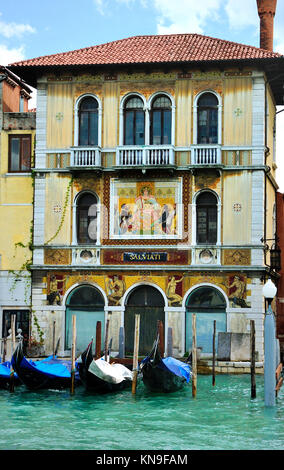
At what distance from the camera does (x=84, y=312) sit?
21.8 m

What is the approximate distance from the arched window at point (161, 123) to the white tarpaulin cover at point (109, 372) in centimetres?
611

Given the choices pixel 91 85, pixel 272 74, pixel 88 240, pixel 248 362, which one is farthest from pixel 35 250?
pixel 272 74

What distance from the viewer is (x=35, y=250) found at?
72.5 ft

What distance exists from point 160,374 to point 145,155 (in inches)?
243

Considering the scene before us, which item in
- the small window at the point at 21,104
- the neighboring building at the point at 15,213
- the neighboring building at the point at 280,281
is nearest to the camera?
the neighboring building at the point at 15,213

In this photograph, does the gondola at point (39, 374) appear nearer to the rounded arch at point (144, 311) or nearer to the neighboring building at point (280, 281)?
the rounded arch at point (144, 311)

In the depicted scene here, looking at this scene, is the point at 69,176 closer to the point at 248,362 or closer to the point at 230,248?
the point at 230,248

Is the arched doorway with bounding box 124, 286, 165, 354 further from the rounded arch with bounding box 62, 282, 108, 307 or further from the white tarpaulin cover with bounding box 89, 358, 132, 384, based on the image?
the white tarpaulin cover with bounding box 89, 358, 132, 384

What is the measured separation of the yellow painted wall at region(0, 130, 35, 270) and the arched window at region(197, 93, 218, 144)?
14.4 feet

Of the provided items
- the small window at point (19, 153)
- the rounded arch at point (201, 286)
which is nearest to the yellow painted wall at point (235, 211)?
the rounded arch at point (201, 286)

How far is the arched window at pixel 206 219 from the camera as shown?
21375 millimetres

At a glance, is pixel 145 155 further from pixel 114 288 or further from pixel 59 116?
pixel 114 288

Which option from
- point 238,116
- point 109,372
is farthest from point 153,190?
point 109,372

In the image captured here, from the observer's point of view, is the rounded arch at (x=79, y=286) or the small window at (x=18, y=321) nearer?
the rounded arch at (x=79, y=286)
